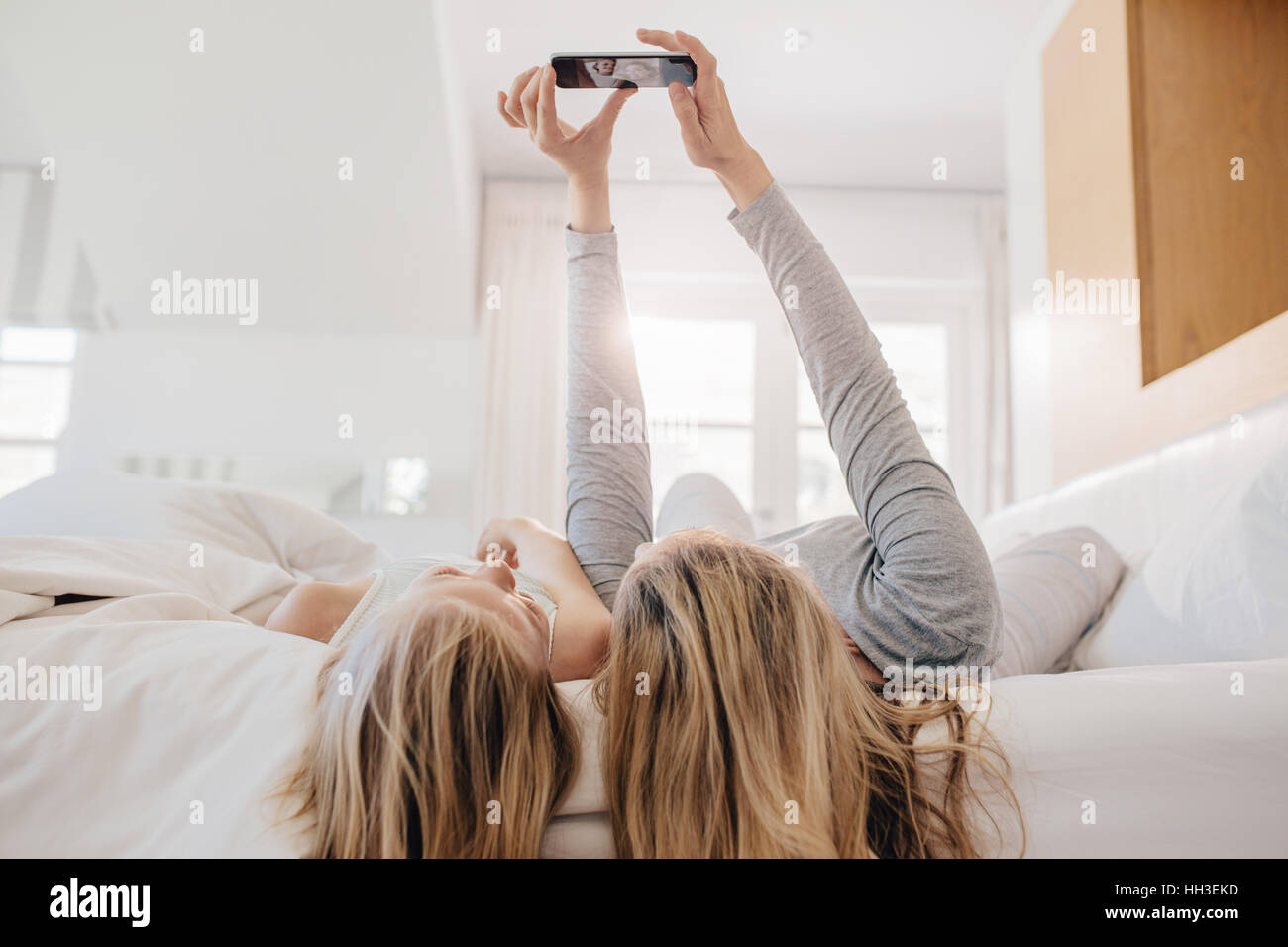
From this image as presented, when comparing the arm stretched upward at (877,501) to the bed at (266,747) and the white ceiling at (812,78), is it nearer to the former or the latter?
the bed at (266,747)

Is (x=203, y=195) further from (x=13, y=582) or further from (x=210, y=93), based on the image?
(x=13, y=582)

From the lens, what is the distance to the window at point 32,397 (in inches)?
117

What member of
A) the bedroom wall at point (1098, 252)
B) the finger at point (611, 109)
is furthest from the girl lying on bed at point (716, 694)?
the bedroom wall at point (1098, 252)

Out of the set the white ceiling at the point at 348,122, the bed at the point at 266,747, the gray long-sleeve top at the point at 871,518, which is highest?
the white ceiling at the point at 348,122

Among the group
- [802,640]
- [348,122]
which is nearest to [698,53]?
[802,640]

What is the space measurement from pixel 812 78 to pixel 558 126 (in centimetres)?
207

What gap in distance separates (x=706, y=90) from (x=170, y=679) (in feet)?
2.51

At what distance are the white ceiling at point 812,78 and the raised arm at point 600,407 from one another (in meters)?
1.61

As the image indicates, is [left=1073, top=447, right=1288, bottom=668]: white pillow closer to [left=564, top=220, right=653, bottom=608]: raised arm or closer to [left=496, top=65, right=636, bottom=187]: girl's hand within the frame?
[left=564, top=220, right=653, bottom=608]: raised arm

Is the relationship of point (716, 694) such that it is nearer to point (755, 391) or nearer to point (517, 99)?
point (517, 99)

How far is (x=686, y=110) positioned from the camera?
0.95 m

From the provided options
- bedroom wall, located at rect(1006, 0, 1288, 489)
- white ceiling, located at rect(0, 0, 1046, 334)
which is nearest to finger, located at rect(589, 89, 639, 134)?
bedroom wall, located at rect(1006, 0, 1288, 489)

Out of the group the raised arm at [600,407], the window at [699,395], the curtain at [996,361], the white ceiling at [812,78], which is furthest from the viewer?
the window at [699,395]
